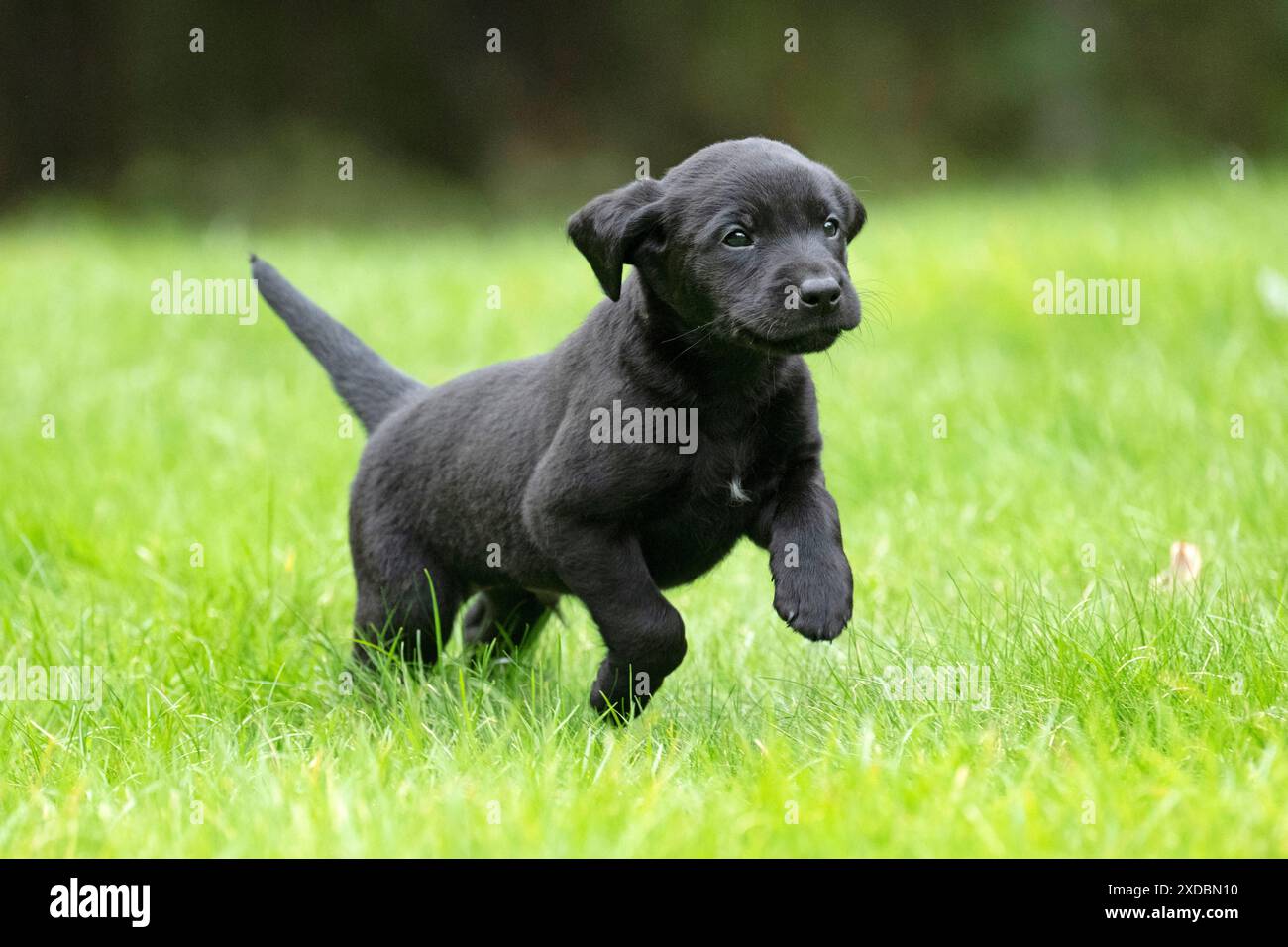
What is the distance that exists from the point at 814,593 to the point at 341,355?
1.56 metres

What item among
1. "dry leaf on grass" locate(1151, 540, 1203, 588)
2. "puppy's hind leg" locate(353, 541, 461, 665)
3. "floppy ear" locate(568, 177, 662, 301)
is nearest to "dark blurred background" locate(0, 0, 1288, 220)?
"dry leaf on grass" locate(1151, 540, 1203, 588)

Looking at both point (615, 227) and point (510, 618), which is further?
point (510, 618)

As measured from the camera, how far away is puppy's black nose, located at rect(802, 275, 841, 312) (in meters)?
2.74

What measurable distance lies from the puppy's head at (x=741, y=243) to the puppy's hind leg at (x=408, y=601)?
2.81 feet

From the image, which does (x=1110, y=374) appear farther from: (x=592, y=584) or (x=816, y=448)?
(x=592, y=584)

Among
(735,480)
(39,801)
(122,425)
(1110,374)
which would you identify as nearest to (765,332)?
(735,480)

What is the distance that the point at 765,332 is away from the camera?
9.20 ft

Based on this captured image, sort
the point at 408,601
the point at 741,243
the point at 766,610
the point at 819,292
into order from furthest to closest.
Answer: the point at 766,610, the point at 408,601, the point at 741,243, the point at 819,292

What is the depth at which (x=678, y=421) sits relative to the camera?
2.96 metres

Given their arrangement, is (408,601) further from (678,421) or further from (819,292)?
(819,292)

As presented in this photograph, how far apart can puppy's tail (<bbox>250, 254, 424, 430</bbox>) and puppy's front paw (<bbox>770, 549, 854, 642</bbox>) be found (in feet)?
4.42

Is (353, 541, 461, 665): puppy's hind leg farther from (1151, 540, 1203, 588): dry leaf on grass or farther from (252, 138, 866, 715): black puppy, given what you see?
(1151, 540, 1203, 588): dry leaf on grass

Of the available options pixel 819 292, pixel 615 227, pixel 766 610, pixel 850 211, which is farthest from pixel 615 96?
pixel 819 292

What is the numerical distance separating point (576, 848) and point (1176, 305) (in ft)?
16.6
